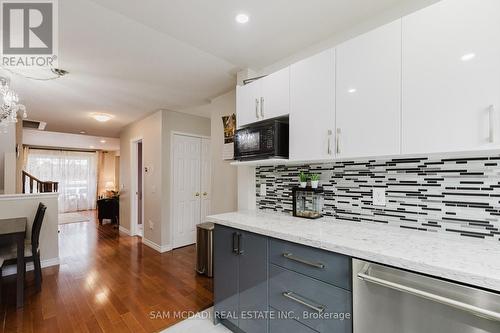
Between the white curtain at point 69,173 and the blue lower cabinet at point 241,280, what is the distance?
888 cm

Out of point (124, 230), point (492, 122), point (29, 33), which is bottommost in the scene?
point (124, 230)

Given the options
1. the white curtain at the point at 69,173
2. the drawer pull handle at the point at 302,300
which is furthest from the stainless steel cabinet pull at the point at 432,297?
the white curtain at the point at 69,173

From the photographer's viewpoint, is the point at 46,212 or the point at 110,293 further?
the point at 46,212

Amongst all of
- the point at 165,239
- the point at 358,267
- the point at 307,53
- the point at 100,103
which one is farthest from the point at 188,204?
the point at 358,267

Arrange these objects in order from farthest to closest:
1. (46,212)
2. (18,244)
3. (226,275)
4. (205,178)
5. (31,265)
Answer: (205,178), (46,212), (31,265), (18,244), (226,275)

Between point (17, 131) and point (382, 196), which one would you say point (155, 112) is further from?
point (382, 196)

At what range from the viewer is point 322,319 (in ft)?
4.16

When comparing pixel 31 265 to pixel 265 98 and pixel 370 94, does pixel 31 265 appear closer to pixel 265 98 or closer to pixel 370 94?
pixel 265 98

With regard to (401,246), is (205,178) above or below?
above

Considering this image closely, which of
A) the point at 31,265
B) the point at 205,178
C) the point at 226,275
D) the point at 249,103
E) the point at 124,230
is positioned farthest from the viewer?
the point at 124,230

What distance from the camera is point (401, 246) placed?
1.17 meters

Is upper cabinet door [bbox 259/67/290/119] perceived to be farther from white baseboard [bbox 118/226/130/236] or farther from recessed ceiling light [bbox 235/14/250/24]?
white baseboard [bbox 118/226/130/236]

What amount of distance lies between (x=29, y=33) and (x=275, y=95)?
2.13 metres

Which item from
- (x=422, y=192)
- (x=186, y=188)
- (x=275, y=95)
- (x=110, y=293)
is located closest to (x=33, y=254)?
(x=110, y=293)
